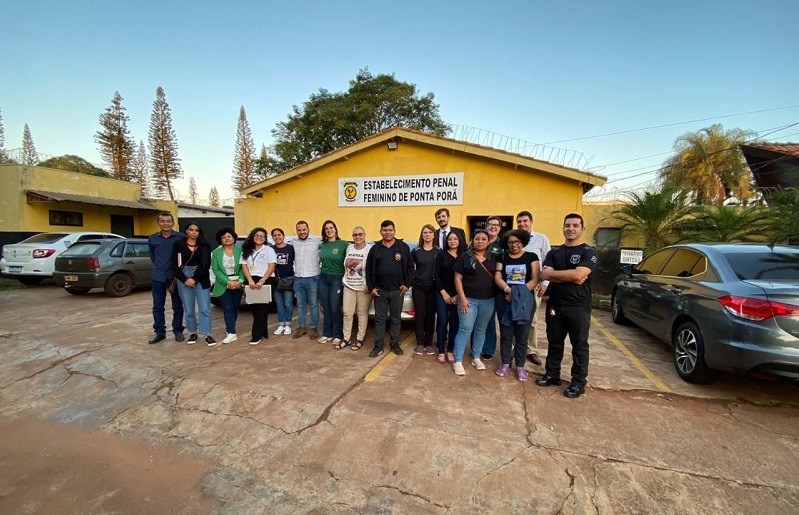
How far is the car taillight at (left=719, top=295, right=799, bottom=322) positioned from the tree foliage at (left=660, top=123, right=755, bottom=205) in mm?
20003

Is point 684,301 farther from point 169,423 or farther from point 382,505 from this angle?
point 169,423

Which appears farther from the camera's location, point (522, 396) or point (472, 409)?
point (522, 396)

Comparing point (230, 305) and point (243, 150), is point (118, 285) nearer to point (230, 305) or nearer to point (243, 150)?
point (230, 305)

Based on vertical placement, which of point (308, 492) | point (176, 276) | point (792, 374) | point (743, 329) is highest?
point (176, 276)

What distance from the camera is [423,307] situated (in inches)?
177

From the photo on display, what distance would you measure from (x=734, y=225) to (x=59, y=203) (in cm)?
2377

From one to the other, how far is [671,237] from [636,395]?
768cm

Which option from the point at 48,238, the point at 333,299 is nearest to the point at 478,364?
the point at 333,299

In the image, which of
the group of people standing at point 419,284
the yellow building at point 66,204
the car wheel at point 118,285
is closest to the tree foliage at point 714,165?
the group of people standing at point 419,284

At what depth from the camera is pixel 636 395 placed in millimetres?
3535

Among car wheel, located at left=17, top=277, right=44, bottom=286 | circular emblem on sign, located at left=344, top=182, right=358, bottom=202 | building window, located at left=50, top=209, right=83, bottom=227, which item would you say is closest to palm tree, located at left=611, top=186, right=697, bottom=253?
circular emblem on sign, located at left=344, top=182, right=358, bottom=202

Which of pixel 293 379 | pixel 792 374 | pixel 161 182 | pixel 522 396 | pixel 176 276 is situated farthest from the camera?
pixel 161 182

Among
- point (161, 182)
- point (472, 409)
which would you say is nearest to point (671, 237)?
point (472, 409)

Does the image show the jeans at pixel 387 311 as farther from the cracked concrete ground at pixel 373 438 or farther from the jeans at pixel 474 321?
the jeans at pixel 474 321
